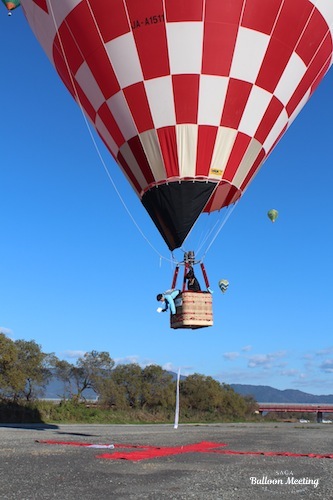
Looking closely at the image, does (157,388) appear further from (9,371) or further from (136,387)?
(9,371)

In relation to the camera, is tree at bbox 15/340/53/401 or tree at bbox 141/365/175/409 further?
tree at bbox 141/365/175/409

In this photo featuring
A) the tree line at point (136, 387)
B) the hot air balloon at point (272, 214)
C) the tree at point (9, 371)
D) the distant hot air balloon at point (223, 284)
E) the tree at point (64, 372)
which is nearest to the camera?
the distant hot air balloon at point (223, 284)

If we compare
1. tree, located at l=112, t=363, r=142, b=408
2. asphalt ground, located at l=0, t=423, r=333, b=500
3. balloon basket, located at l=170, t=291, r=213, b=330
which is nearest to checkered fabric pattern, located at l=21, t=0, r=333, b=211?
balloon basket, located at l=170, t=291, r=213, b=330

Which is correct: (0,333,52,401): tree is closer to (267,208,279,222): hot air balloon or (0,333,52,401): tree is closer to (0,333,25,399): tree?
(0,333,25,399): tree

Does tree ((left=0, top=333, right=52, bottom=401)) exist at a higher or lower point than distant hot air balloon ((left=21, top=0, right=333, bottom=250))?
lower

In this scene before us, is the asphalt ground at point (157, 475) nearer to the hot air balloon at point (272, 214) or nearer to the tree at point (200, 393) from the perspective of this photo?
the hot air balloon at point (272, 214)

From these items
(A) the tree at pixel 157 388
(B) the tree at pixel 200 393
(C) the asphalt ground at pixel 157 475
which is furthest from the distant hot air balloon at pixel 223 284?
(B) the tree at pixel 200 393

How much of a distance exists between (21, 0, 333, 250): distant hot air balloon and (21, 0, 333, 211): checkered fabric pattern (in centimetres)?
3

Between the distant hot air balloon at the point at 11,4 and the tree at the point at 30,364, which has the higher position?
the distant hot air balloon at the point at 11,4

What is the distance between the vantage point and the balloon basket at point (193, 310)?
12789 mm

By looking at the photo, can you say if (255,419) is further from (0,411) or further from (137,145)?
(137,145)

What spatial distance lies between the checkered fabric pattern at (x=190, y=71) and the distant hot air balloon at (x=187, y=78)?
26 millimetres

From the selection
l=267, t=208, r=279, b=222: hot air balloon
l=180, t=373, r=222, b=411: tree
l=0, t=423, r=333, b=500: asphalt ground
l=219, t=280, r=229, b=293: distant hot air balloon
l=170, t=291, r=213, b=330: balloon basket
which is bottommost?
l=0, t=423, r=333, b=500: asphalt ground

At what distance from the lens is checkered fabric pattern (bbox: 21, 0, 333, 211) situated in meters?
13.2
